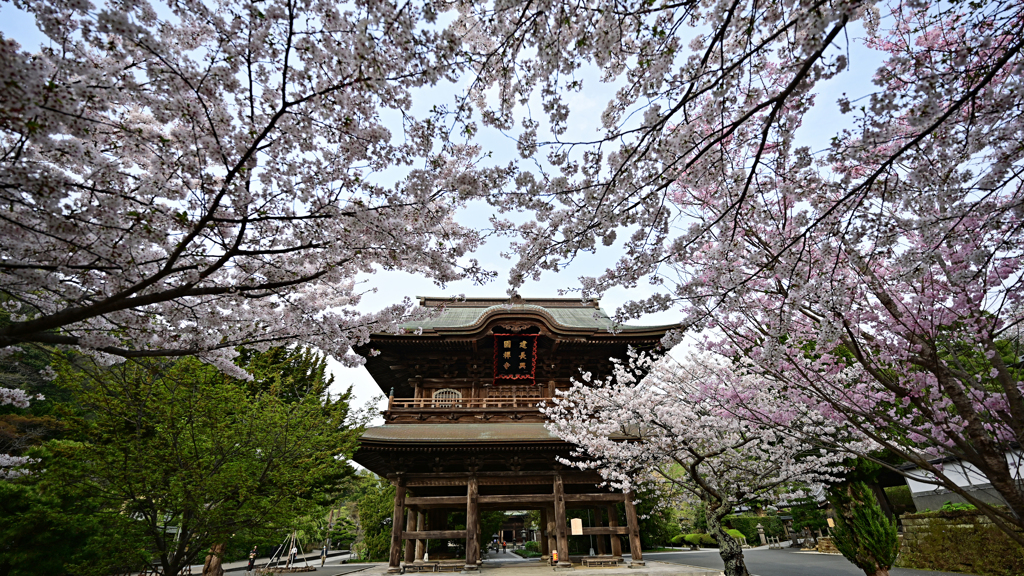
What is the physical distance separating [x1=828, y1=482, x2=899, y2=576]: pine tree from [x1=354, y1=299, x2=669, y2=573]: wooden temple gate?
15.4 ft

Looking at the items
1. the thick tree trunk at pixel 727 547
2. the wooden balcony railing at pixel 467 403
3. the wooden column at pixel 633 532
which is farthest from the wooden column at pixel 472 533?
the thick tree trunk at pixel 727 547

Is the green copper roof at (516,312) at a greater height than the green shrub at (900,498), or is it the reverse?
the green copper roof at (516,312)

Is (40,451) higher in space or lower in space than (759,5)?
lower

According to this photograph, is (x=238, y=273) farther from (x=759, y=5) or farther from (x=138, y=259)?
(x=759, y=5)

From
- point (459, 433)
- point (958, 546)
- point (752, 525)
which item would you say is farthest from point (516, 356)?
point (752, 525)

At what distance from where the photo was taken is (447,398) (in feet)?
41.2

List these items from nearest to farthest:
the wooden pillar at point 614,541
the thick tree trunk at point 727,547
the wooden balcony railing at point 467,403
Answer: the thick tree trunk at point 727,547, the wooden pillar at point 614,541, the wooden balcony railing at point 467,403

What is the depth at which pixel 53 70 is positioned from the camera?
7.53 feet

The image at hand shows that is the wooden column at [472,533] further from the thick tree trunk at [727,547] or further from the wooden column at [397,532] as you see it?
the thick tree trunk at [727,547]

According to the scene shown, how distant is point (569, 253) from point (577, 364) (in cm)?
990

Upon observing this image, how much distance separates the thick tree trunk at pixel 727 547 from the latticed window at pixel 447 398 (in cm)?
707

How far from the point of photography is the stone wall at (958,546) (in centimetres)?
1038

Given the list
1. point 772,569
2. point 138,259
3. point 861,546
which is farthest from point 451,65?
point 772,569

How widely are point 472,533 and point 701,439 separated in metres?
6.15
